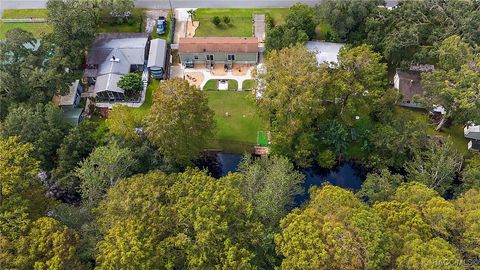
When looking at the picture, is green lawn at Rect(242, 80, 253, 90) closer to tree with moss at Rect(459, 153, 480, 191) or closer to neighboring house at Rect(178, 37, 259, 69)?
neighboring house at Rect(178, 37, 259, 69)

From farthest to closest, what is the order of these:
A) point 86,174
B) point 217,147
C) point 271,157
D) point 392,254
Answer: point 217,147 < point 271,157 < point 86,174 < point 392,254

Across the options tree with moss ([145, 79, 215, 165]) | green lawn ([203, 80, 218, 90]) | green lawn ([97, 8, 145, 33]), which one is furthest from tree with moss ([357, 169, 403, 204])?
green lawn ([97, 8, 145, 33])

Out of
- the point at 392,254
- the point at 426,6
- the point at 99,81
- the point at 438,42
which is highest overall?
the point at 426,6

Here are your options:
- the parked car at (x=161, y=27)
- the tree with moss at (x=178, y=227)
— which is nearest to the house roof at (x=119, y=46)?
the parked car at (x=161, y=27)

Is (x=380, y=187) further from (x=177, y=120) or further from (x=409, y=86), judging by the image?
(x=177, y=120)

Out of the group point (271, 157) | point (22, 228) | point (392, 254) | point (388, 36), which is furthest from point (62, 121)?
point (388, 36)

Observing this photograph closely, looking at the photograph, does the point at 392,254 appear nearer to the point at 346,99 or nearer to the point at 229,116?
the point at 346,99
